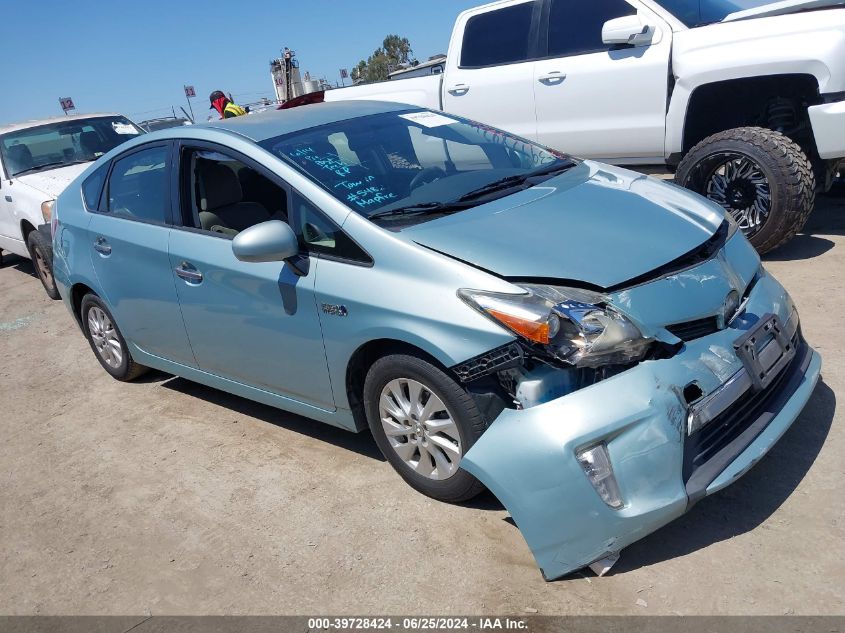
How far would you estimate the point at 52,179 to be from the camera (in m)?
7.82

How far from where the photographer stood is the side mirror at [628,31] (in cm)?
570

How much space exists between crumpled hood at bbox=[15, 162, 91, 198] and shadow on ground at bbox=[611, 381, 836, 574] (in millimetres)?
6700

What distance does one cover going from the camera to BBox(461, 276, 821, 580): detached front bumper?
2.51 meters

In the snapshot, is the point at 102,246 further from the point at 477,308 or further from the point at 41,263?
the point at 41,263

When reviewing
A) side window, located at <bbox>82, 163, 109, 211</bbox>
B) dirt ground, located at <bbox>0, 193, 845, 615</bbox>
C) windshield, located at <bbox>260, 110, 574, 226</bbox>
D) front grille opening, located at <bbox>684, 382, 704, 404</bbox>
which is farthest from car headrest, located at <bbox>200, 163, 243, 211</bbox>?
front grille opening, located at <bbox>684, 382, 704, 404</bbox>

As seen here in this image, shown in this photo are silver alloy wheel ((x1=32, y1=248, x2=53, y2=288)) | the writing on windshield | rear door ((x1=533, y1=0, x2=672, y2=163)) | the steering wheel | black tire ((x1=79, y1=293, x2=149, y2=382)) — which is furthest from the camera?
silver alloy wheel ((x1=32, y1=248, x2=53, y2=288))

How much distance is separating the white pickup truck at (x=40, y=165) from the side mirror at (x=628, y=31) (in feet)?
17.5

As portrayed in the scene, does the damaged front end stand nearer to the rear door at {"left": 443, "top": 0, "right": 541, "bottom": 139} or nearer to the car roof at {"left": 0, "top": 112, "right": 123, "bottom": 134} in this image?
the rear door at {"left": 443, "top": 0, "right": 541, "bottom": 139}

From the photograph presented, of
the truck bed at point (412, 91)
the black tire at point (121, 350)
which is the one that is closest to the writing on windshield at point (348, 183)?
the black tire at point (121, 350)

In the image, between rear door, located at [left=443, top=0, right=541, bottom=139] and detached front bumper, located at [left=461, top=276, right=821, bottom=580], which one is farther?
rear door, located at [left=443, top=0, right=541, bottom=139]

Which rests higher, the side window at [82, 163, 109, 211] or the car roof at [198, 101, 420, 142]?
the car roof at [198, 101, 420, 142]

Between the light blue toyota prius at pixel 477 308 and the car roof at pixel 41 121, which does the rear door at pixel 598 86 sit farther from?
the car roof at pixel 41 121

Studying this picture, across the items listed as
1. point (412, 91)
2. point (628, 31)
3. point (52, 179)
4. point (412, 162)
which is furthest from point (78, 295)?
point (628, 31)

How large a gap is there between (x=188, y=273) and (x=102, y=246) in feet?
3.40
